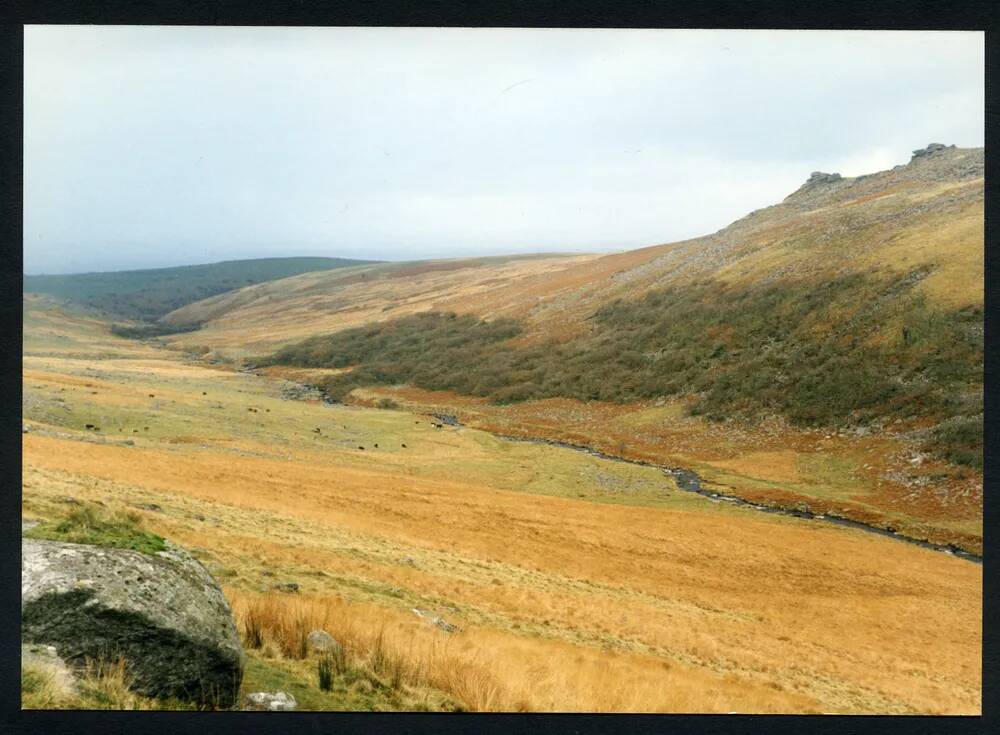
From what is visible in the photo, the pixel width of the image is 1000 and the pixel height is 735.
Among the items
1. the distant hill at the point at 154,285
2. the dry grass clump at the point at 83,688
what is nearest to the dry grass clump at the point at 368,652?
the dry grass clump at the point at 83,688

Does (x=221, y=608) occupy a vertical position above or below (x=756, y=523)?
above

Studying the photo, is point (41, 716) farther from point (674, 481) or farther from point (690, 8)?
point (674, 481)

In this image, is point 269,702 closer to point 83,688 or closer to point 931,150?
point 83,688

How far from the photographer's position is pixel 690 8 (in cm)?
639

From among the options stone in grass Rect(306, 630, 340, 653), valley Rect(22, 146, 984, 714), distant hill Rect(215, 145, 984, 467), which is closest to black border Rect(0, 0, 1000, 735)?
valley Rect(22, 146, 984, 714)

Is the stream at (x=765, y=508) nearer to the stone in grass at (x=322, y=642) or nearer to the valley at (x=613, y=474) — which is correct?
the valley at (x=613, y=474)

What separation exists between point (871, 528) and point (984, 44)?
69.2 feet

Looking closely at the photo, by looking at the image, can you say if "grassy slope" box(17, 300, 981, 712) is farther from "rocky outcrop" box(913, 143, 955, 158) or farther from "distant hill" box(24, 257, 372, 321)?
"distant hill" box(24, 257, 372, 321)

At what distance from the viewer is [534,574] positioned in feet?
46.5

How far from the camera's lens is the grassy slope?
7.86 m

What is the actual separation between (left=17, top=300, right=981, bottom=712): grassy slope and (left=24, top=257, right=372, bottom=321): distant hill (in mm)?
98662

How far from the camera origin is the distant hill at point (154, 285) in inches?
4825

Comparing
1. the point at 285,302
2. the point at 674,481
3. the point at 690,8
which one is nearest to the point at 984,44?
the point at 690,8

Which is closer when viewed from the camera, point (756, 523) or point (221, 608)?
point (221, 608)
